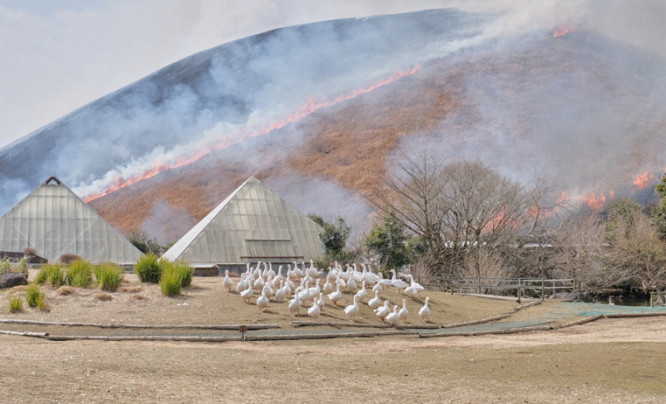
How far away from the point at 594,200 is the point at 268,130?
5057cm

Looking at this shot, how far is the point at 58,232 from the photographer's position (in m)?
44.1

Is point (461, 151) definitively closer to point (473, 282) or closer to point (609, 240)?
point (609, 240)

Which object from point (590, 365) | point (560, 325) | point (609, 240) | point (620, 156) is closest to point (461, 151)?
point (620, 156)

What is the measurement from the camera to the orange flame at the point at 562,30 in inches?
4823

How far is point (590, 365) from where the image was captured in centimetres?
1388

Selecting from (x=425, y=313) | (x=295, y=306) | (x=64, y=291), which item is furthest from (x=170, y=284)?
(x=425, y=313)

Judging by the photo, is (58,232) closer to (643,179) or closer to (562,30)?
(643,179)

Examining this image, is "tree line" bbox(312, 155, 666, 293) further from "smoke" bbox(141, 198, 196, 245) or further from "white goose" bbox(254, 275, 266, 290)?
"smoke" bbox(141, 198, 196, 245)

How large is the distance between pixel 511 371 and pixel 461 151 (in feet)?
303

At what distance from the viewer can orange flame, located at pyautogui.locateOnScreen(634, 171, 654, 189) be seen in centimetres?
8962

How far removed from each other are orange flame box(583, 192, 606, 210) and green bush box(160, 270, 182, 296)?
72.1 meters

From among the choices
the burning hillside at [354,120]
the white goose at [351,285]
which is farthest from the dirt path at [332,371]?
the burning hillside at [354,120]

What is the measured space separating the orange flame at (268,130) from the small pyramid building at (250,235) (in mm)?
63420

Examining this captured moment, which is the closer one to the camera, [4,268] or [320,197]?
[4,268]
